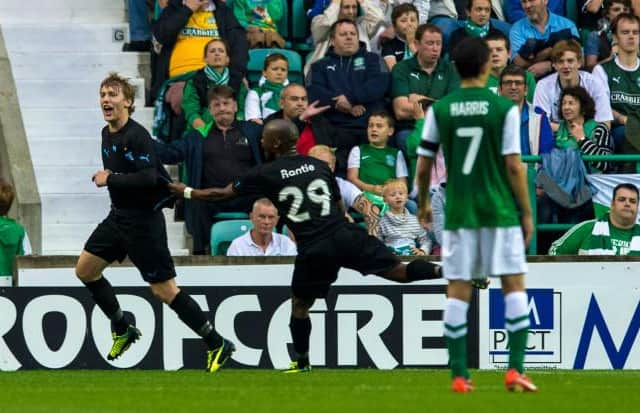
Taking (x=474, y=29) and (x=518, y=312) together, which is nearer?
(x=518, y=312)

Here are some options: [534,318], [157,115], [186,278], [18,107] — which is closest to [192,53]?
[157,115]

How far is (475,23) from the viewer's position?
17.5m

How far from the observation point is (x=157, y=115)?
17141mm

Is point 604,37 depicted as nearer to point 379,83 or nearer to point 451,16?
point 451,16

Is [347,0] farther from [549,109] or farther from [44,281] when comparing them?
[44,281]

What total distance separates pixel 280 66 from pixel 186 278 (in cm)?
284

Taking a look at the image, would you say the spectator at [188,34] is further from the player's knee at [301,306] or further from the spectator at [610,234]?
the player's knee at [301,306]

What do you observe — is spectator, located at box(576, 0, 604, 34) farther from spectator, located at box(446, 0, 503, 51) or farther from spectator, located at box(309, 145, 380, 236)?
spectator, located at box(309, 145, 380, 236)

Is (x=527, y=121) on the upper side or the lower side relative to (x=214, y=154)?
upper

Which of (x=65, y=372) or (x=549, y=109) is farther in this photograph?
(x=549, y=109)

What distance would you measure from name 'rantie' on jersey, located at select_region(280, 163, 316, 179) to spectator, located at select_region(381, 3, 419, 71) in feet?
16.2

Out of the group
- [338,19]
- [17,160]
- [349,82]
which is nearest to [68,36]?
[17,160]

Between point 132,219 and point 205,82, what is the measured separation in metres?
4.10

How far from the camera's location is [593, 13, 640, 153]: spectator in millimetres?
16891
